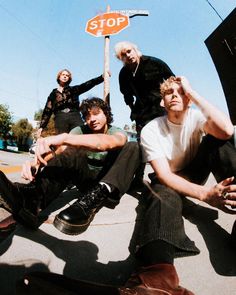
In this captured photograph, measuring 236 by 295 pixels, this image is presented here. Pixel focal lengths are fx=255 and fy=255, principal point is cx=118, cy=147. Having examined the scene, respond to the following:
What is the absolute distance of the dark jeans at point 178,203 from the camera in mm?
1370

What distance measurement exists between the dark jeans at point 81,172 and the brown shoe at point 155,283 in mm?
726

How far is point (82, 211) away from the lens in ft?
5.28

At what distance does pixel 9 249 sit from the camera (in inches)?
65.7

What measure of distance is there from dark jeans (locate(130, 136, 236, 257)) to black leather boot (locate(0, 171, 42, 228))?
75 cm

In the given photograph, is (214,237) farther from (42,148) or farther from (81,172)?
(42,148)

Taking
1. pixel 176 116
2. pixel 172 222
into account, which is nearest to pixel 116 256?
pixel 172 222

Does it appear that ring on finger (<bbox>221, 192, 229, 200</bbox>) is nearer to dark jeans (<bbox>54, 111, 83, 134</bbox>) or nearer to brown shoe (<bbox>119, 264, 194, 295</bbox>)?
brown shoe (<bbox>119, 264, 194, 295</bbox>)

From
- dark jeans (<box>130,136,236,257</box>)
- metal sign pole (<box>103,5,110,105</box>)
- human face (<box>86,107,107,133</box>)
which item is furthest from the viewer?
metal sign pole (<box>103,5,110,105</box>)

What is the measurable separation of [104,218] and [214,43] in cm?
527

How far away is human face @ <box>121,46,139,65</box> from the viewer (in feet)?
10.9

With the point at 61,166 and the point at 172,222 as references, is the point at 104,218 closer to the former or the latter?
the point at 61,166

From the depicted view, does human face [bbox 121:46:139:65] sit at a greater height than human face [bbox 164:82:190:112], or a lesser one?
greater

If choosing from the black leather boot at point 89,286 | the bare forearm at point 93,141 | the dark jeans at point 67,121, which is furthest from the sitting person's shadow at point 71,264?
the dark jeans at point 67,121

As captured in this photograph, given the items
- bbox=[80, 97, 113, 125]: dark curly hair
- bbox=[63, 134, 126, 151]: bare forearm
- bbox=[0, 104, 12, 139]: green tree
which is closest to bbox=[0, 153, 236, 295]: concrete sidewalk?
bbox=[63, 134, 126, 151]: bare forearm
